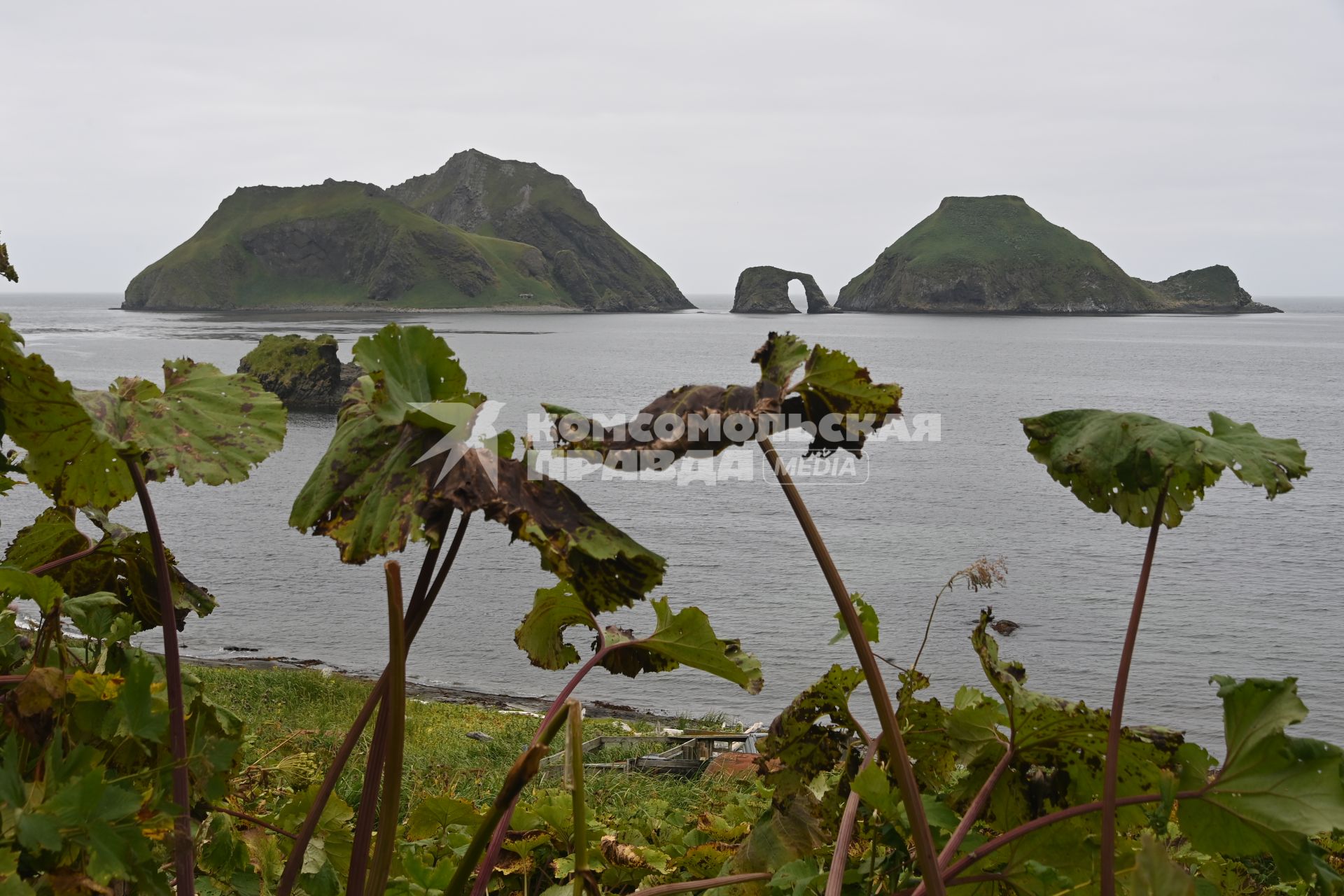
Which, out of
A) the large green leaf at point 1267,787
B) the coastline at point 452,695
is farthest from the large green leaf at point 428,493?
the coastline at point 452,695

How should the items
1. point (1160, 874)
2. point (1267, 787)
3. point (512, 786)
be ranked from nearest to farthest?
point (1160, 874) → point (512, 786) → point (1267, 787)

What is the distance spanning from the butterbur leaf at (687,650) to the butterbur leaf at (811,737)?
319 mm

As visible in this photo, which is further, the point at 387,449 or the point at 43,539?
the point at 43,539

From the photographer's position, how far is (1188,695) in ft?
73.3

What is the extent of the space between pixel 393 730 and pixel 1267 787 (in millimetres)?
1307

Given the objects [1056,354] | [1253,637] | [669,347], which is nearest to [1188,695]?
[1253,637]

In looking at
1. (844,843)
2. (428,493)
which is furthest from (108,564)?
(844,843)

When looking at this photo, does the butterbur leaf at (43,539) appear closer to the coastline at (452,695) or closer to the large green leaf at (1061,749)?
the large green leaf at (1061,749)

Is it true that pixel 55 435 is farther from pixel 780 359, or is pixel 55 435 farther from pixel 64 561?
pixel 780 359

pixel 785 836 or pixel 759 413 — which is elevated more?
pixel 759 413

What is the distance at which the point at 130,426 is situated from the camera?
1.62 m

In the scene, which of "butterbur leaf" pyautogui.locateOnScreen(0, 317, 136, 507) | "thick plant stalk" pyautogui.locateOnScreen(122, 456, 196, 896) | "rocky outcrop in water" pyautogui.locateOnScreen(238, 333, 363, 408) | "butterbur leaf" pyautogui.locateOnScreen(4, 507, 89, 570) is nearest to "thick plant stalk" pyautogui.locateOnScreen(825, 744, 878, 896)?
"thick plant stalk" pyautogui.locateOnScreen(122, 456, 196, 896)

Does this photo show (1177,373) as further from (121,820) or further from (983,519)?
(121,820)

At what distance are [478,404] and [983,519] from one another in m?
40.6
